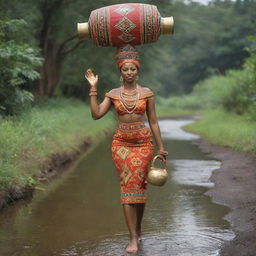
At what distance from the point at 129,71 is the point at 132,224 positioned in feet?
5.51

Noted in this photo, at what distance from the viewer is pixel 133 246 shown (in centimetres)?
575

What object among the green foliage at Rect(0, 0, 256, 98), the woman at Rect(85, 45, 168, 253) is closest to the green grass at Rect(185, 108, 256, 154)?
the green foliage at Rect(0, 0, 256, 98)

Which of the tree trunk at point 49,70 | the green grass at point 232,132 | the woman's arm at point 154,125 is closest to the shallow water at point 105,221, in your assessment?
the woman's arm at point 154,125

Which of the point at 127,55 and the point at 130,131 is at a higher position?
the point at 127,55

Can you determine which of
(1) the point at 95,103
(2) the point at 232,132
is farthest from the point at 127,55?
(2) the point at 232,132

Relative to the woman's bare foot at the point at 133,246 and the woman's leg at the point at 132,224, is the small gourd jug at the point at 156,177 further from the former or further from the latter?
the woman's bare foot at the point at 133,246

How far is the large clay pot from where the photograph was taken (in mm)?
A: 5812

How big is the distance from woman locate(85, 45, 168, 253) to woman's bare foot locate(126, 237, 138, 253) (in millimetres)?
92

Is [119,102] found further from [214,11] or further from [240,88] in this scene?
[214,11]

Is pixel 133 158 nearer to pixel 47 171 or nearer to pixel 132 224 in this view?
pixel 132 224

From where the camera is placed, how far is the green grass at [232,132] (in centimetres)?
1426

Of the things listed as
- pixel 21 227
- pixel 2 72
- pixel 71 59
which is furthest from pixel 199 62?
pixel 21 227

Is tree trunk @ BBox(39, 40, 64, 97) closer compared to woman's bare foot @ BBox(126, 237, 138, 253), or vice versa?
woman's bare foot @ BBox(126, 237, 138, 253)

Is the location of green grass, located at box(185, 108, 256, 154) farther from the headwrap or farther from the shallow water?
the headwrap
